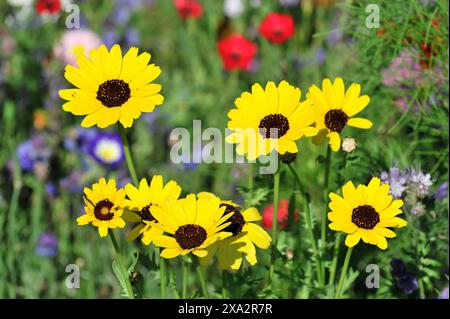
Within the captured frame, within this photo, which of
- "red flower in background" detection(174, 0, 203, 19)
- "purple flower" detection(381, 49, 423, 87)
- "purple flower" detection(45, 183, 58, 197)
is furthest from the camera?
"red flower in background" detection(174, 0, 203, 19)

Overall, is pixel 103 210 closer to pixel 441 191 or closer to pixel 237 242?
pixel 237 242

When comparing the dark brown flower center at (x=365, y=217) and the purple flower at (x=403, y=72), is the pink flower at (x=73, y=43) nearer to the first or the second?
the purple flower at (x=403, y=72)

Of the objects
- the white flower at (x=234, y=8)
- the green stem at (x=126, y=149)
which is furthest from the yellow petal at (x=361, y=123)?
the white flower at (x=234, y=8)

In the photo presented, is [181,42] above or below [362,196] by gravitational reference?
above

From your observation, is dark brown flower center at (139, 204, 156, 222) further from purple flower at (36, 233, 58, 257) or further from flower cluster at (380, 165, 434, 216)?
purple flower at (36, 233, 58, 257)

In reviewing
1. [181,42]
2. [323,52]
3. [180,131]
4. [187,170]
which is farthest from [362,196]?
[181,42]

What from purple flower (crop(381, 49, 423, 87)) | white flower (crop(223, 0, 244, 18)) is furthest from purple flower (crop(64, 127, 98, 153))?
white flower (crop(223, 0, 244, 18))

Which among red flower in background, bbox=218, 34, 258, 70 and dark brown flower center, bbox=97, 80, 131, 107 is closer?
dark brown flower center, bbox=97, 80, 131, 107
